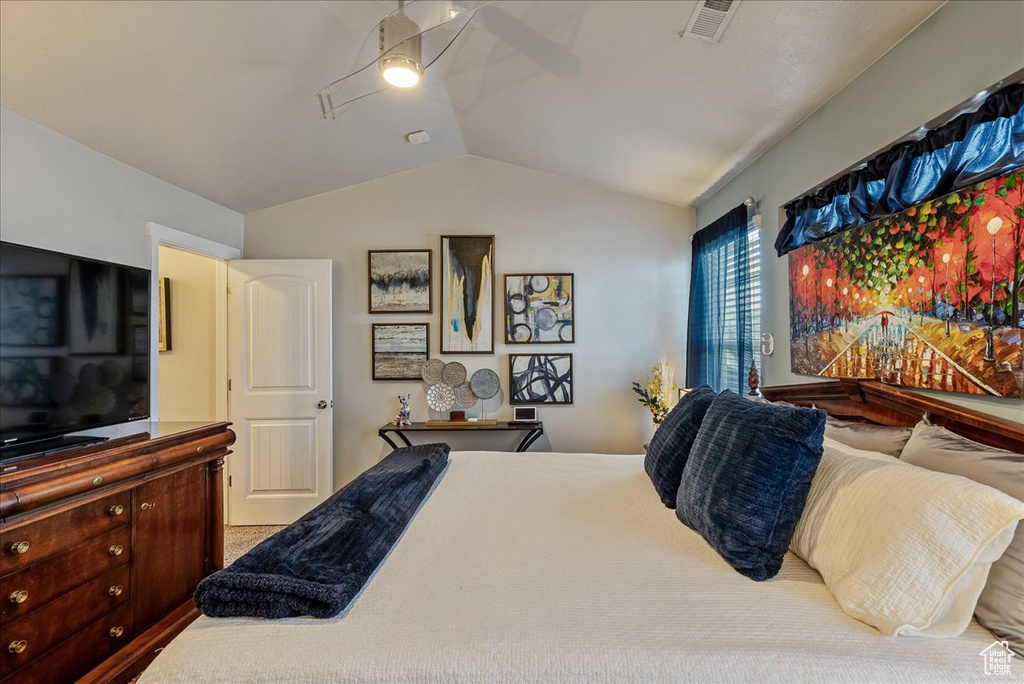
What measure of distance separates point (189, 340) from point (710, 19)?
395 cm

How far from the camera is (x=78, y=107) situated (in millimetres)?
1998

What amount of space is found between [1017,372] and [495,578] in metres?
1.44

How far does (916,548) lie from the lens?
3.07 feet

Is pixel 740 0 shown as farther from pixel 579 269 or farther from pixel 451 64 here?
pixel 579 269

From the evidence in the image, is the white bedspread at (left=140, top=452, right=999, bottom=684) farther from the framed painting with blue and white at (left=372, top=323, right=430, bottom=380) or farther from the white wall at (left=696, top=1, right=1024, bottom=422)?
the framed painting with blue and white at (left=372, top=323, right=430, bottom=380)

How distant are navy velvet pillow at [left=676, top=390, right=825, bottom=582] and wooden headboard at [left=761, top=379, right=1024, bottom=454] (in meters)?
0.42

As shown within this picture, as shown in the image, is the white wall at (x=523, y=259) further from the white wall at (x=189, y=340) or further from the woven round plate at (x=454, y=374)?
the white wall at (x=189, y=340)

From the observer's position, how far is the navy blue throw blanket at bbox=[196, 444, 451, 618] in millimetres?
982

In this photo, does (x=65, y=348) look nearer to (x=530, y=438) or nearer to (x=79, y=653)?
(x=79, y=653)

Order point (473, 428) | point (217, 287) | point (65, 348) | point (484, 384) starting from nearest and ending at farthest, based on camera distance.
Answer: point (65, 348) < point (473, 428) < point (217, 287) < point (484, 384)

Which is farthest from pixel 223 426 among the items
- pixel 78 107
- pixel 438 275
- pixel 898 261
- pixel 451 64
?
pixel 898 261

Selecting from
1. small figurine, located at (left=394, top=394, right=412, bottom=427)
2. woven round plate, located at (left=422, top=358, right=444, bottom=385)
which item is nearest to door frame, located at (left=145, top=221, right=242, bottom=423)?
small figurine, located at (left=394, top=394, right=412, bottom=427)

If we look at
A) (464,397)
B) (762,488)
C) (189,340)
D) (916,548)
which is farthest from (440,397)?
(916,548)

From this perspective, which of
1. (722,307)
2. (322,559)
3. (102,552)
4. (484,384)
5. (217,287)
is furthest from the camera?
(484,384)
